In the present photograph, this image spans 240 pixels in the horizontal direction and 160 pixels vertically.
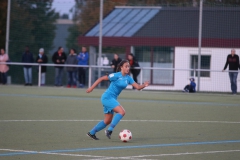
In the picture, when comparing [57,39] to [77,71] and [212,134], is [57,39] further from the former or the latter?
[212,134]

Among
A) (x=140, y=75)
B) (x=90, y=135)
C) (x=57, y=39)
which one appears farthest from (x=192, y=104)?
(x=57, y=39)

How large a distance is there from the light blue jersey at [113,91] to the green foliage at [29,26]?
2003 cm

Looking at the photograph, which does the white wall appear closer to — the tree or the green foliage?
the green foliage

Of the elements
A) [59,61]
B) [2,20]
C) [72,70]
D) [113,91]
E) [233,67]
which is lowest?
[113,91]

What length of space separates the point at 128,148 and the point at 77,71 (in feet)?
59.7

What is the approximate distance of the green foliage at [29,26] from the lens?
30.6m

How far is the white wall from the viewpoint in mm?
25703

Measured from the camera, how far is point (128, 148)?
9.63m

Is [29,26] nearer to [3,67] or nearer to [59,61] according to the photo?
[3,67]

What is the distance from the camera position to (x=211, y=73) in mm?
26281

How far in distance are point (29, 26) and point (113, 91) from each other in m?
21.2

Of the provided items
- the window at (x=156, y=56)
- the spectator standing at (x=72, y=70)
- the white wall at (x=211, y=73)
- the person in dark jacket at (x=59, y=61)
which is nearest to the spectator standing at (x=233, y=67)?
the white wall at (x=211, y=73)

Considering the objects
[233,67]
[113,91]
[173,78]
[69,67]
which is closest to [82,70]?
[69,67]

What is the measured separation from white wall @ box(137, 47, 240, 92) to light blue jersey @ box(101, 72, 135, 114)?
49.3 ft
